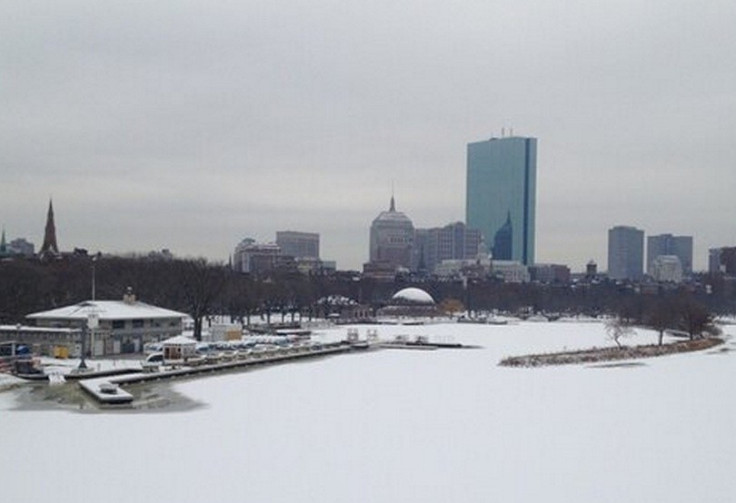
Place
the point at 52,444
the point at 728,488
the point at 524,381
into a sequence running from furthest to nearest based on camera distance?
1. the point at 524,381
2. the point at 52,444
3. the point at 728,488

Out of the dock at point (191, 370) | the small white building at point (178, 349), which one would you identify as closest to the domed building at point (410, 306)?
the dock at point (191, 370)

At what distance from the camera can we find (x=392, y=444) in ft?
79.6

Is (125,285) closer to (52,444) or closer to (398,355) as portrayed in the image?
(398,355)

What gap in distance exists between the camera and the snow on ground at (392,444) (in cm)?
A: 1953

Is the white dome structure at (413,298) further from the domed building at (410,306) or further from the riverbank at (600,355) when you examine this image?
the riverbank at (600,355)

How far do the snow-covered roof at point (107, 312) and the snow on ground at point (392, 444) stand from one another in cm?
1400

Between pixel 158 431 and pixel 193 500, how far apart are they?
27.5ft

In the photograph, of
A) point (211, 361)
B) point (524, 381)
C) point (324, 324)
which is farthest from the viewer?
point (324, 324)

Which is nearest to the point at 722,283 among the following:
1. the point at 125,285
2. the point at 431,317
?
the point at 431,317

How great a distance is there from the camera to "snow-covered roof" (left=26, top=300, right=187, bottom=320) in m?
51.4

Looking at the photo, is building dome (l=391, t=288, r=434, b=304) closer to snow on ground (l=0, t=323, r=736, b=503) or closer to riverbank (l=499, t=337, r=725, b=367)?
riverbank (l=499, t=337, r=725, b=367)

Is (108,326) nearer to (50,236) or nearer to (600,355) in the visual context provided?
(600,355)

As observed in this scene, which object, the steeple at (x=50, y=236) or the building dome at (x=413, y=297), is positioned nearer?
the building dome at (x=413, y=297)

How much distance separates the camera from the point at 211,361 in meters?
48.4
